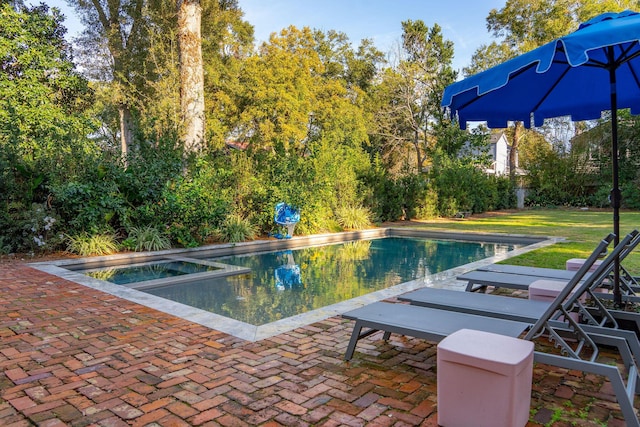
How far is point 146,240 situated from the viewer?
9016 millimetres

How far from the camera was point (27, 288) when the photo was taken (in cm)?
553

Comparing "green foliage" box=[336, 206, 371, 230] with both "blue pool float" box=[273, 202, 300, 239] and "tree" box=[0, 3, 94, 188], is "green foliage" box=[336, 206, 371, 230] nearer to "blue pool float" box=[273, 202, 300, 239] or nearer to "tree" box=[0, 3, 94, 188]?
"blue pool float" box=[273, 202, 300, 239]

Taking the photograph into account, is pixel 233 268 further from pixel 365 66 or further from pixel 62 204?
pixel 365 66

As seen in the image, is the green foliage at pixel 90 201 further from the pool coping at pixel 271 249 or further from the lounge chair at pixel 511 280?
the lounge chair at pixel 511 280

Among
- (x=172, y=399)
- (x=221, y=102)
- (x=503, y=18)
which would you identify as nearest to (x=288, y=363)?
(x=172, y=399)

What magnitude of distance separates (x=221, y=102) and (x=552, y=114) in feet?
55.9

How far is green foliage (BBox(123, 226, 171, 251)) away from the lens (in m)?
8.89

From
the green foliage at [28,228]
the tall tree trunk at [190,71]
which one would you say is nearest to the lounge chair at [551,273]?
the green foliage at [28,228]

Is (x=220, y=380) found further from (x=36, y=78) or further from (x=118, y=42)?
(x=118, y=42)

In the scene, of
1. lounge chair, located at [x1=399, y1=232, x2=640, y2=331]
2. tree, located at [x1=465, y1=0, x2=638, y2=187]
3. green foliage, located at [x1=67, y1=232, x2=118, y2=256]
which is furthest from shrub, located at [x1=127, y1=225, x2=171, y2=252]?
tree, located at [x1=465, y1=0, x2=638, y2=187]

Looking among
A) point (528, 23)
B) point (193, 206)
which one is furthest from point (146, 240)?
point (528, 23)

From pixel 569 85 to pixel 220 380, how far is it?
14.9 feet

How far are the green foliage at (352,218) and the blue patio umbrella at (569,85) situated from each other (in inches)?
340

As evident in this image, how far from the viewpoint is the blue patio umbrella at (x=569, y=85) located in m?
2.74
